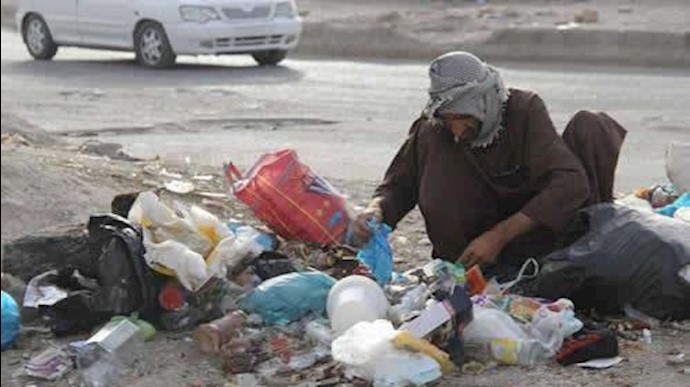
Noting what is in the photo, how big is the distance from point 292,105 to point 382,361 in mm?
8173

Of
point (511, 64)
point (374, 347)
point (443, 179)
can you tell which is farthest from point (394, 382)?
point (511, 64)

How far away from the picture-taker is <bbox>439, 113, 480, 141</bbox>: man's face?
4.84 meters

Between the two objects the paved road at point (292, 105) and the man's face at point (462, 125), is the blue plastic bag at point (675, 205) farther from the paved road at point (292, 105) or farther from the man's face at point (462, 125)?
the paved road at point (292, 105)

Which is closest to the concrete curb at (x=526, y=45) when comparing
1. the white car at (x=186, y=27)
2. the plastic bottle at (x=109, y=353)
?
the white car at (x=186, y=27)

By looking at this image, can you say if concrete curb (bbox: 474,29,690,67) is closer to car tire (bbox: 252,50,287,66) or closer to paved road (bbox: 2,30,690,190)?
paved road (bbox: 2,30,690,190)

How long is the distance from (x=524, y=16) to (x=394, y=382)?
55.0 feet

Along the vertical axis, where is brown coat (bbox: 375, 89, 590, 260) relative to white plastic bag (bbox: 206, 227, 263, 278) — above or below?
above

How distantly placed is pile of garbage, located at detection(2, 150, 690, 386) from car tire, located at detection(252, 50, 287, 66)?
1129 centimetres

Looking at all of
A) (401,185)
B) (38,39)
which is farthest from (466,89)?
(38,39)

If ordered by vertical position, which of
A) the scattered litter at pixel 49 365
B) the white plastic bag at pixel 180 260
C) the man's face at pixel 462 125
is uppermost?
the man's face at pixel 462 125

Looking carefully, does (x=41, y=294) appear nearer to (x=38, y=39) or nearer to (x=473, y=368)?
(x=473, y=368)

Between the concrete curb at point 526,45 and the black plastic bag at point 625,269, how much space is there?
9956 millimetres

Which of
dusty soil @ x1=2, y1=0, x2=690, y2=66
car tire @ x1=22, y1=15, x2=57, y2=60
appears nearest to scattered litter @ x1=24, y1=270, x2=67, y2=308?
dusty soil @ x1=2, y1=0, x2=690, y2=66

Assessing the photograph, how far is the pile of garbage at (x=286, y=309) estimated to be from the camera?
429 cm
